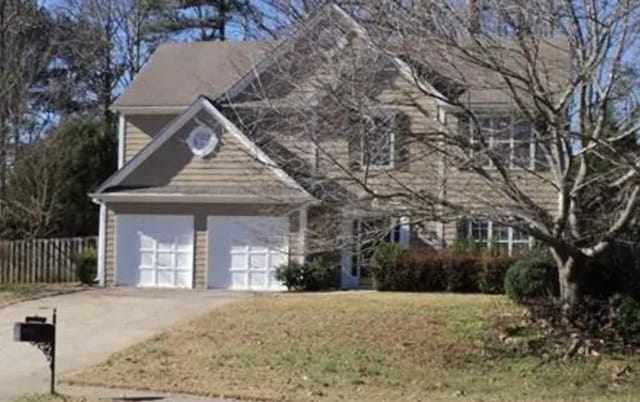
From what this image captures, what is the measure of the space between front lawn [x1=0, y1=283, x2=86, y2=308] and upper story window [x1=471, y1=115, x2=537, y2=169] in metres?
13.8

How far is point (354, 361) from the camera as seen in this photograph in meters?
16.1

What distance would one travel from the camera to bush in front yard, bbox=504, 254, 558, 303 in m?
19.3

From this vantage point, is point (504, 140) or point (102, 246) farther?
point (102, 246)

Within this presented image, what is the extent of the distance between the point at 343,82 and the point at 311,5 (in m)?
1.24

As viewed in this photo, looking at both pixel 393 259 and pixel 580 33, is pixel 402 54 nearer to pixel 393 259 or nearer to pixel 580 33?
pixel 580 33

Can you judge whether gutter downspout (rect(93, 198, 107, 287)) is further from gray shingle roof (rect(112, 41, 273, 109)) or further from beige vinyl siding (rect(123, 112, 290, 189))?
gray shingle roof (rect(112, 41, 273, 109))

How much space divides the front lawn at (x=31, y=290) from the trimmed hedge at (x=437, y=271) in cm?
851

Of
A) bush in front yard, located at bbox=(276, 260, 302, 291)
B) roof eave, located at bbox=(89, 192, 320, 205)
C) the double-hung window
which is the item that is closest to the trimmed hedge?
the double-hung window

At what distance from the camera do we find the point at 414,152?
621 inches

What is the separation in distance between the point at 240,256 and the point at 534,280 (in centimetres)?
1028

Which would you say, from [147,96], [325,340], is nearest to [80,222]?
[147,96]

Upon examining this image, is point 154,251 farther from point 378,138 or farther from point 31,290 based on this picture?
point 378,138

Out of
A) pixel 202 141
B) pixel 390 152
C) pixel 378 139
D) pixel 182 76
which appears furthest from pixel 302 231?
pixel 182 76

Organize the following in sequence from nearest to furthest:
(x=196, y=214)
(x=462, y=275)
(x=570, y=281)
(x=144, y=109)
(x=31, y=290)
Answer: (x=570, y=281), (x=462, y=275), (x=31, y=290), (x=196, y=214), (x=144, y=109)
